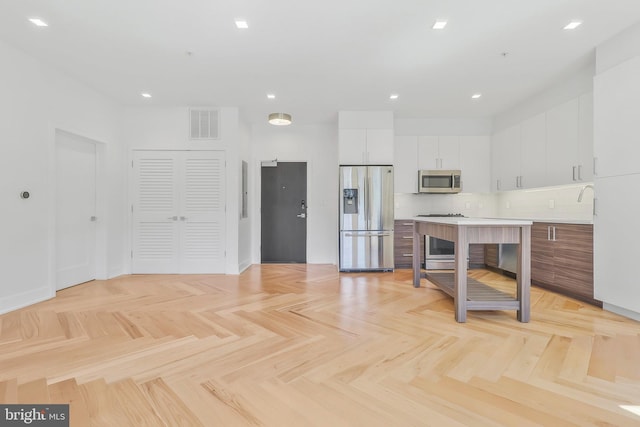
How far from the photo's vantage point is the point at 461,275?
8.98ft

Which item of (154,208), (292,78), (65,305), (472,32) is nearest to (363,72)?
(292,78)

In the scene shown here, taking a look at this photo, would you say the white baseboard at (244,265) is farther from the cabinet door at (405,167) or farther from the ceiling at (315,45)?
the cabinet door at (405,167)

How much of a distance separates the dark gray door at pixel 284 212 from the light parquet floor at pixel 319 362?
2.48 meters

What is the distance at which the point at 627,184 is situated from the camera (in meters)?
2.76

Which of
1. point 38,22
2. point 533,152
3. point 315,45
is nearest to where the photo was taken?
point 38,22

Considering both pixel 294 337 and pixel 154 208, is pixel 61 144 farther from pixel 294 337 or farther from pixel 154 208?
pixel 294 337

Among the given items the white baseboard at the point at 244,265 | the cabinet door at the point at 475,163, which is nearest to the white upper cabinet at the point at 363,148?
the cabinet door at the point at 475,163

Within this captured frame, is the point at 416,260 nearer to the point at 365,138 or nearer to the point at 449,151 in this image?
the point at 365,138

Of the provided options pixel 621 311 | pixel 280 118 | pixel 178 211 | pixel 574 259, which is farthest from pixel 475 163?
pixel 178 211

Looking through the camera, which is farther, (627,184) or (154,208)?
(154,208)

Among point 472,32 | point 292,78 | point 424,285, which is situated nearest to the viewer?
point 472,32

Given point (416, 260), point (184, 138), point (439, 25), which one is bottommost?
point (416, 260)

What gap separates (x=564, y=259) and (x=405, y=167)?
106 inches

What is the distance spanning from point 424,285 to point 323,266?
201 centimetres
